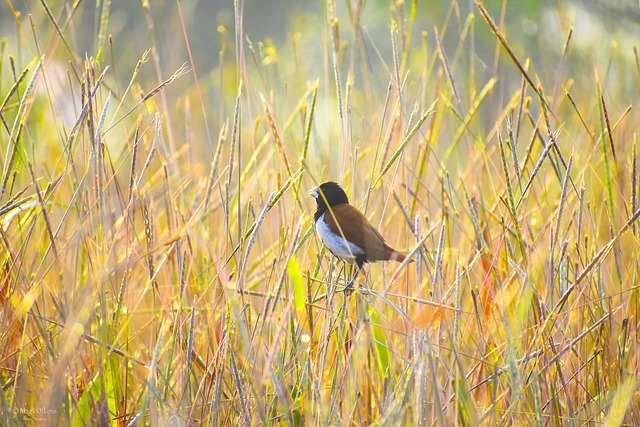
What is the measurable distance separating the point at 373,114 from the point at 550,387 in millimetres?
1107

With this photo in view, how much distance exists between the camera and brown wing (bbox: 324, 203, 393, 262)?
7.11 ft

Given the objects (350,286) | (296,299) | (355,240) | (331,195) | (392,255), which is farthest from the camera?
(331,195)

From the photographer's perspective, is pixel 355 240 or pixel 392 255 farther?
pixel 355 240

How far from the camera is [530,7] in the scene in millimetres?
4738

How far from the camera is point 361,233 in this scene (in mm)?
2264

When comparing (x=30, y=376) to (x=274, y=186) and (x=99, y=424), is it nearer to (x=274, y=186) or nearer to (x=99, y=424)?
(x=99, y=424)

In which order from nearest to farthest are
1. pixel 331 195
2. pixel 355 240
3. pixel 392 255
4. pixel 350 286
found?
1. pixel 350 286
2. pixel 392 255
3. pixel 355 240
4. pixel 331 195

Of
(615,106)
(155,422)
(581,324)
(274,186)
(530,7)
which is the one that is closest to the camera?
(155,422)

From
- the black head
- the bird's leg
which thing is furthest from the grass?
the black head

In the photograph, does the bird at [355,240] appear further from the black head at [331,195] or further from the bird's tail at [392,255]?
the black head at [331,195]

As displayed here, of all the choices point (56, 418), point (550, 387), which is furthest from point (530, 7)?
point (56, 418)

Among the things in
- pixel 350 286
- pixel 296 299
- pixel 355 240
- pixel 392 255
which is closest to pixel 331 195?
pixel 355 240

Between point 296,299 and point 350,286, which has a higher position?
point 296,299

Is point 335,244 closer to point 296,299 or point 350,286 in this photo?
point 350,286
